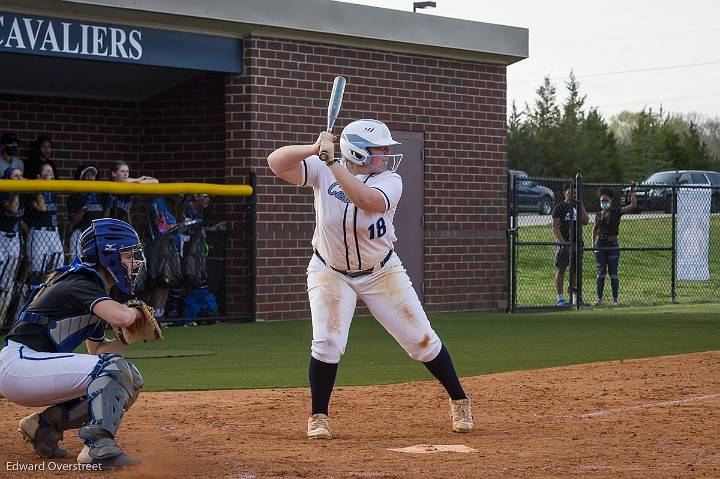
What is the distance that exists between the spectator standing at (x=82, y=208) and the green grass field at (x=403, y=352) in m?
1.72

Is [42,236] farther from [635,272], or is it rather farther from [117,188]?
[635,272]

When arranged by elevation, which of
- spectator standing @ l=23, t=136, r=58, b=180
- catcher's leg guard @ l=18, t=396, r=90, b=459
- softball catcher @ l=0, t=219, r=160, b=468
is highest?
spectator standing @ l=23, t=136, r=58, b=180

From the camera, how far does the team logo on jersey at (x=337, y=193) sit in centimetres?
765

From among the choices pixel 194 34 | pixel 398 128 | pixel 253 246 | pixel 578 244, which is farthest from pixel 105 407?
pixel 578 244

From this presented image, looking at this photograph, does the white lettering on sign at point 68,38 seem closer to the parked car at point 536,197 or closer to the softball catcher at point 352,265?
the softball catcher at point 352,265

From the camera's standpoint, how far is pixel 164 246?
16.1 metres

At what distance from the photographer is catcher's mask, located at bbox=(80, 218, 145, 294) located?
645 cm

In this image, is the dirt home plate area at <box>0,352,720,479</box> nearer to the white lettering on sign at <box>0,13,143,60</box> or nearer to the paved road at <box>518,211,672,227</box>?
the white lettering on sign at <box>0,13,143,60</box>

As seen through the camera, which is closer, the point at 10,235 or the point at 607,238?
the point at 10,235

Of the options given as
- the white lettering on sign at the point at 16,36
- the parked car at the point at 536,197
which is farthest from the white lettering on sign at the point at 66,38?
the parked car at the point at 536,197

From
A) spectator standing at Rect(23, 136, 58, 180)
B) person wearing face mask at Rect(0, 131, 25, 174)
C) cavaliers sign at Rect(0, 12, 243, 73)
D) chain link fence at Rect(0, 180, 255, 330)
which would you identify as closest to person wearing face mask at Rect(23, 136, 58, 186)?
spectator standing at Rect(23, 136, 58, 180)

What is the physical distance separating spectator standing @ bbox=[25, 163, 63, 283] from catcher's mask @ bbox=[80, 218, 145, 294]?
875cm

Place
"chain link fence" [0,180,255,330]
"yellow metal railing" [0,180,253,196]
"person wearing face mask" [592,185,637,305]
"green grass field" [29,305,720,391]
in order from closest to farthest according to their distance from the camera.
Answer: "green grass field" [29,305,720,391] → "yellow metal railing" [0,180,253,196] → "chain link fence" [0,180,255,330] → "person wearing face mask" [592,185,637,305]

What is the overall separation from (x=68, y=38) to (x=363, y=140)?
905 cm
